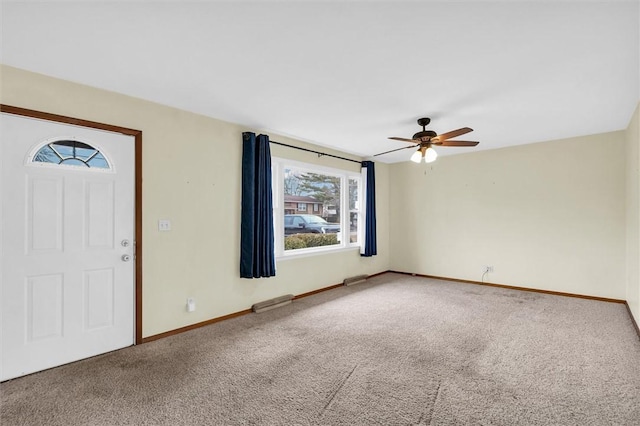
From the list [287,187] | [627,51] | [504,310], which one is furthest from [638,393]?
[287,187]

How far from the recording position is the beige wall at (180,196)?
9.32ft

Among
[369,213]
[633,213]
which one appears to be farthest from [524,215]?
[369,213]

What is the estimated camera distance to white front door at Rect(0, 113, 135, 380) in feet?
8.27

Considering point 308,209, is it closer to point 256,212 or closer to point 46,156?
point 256,212

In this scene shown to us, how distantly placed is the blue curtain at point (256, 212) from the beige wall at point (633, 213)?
13.8 ft

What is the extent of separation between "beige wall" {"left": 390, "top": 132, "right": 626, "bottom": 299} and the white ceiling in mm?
1301

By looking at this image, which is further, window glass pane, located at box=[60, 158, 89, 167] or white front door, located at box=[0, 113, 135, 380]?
window glass pane, located at box=[60, 158, 89, 167]

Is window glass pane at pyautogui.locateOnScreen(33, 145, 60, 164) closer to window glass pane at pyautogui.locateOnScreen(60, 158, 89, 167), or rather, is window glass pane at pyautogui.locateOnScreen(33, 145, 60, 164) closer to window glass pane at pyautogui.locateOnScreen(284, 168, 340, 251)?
window glass pane at pyautogui.locateOnScreen(60, 158, 89, 167)

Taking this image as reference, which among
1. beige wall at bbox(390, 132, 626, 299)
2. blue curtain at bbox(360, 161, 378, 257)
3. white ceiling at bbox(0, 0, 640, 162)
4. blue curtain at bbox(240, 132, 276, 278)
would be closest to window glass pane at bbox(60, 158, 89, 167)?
white ceiling at bbox(0, 0, 640, 162)

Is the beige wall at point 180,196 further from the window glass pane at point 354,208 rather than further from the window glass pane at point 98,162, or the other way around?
the window glass pane at point 354,208

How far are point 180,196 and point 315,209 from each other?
2.40 m

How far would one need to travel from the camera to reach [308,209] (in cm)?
530

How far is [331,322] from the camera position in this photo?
381cm

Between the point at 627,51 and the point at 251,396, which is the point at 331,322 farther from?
the point at 627,51
